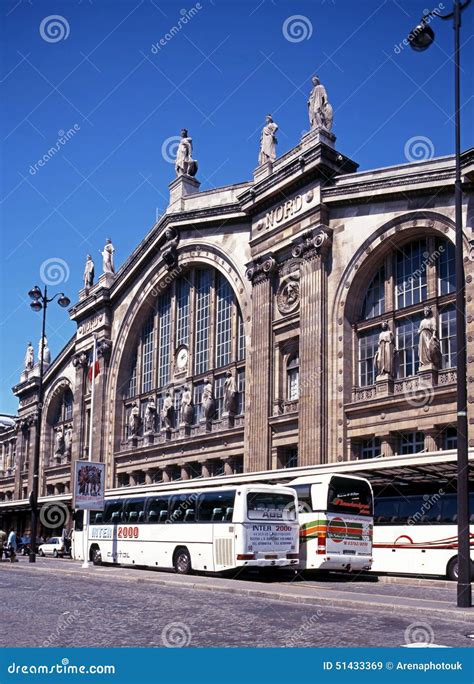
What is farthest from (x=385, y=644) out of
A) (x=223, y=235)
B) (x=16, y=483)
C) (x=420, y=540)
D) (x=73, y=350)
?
(x=16, y=483)

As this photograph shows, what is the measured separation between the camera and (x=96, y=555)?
34.2 m

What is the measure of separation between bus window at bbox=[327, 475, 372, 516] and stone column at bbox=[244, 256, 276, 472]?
1187 cm

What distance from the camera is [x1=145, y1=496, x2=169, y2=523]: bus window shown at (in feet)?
95.1

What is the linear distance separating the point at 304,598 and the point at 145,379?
35822 millimetres

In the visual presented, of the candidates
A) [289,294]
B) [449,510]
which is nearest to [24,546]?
[289,294]

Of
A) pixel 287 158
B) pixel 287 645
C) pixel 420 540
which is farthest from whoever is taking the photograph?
pixel 287 158

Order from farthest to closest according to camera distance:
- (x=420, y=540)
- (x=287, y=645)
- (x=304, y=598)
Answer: (x=420, y=540), (x=304, y=598), (x=287, y=645)

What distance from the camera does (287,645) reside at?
10.9 meters

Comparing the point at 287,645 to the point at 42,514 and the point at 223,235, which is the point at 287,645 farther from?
the point at 42,514

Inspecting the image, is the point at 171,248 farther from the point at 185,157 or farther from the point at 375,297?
the point at 375,297

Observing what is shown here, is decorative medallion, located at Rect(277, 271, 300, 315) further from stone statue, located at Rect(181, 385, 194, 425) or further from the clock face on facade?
the clock face on facade

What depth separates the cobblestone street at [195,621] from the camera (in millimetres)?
11430

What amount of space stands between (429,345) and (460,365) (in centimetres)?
1436
